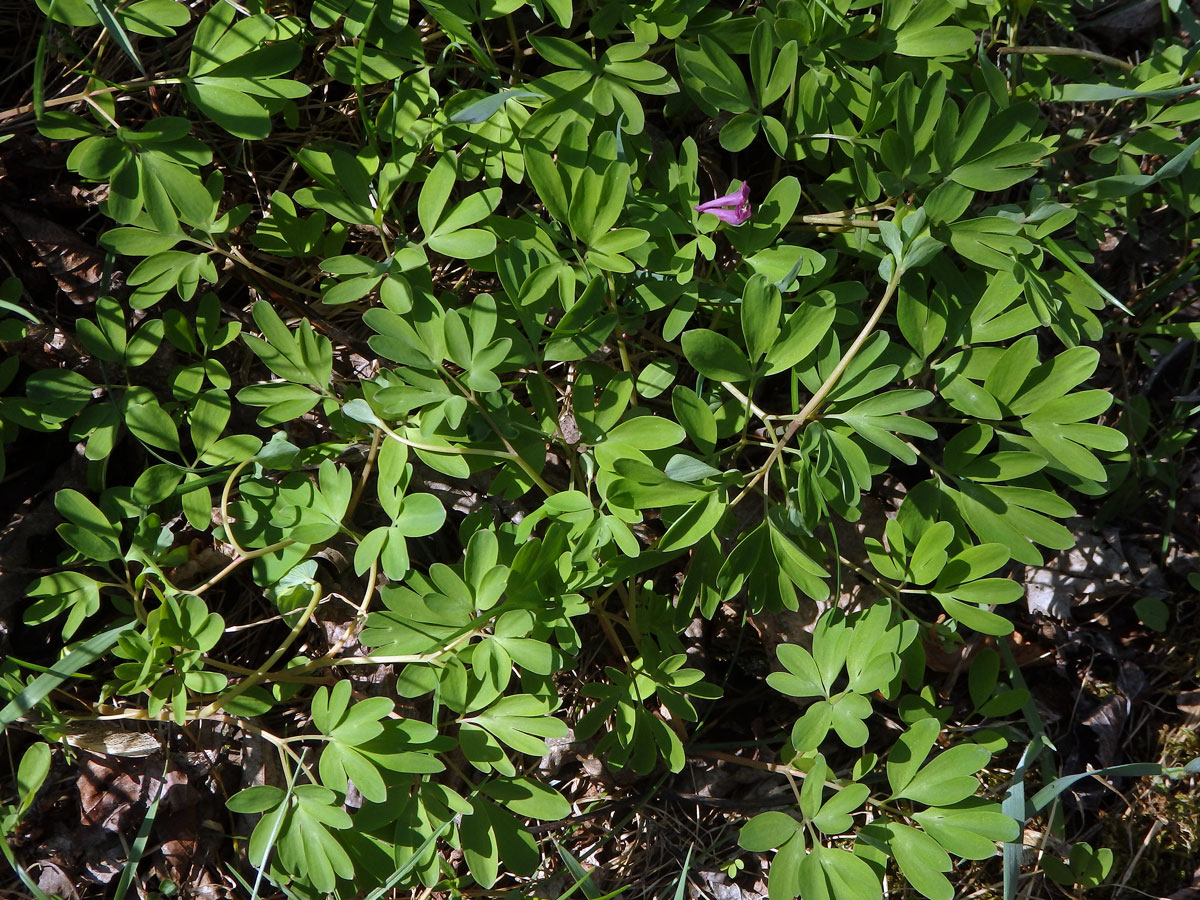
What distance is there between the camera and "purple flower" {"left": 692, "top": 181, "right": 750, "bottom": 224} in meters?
1.96

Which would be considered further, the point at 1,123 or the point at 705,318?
the point at 705,318

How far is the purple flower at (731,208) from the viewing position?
6.43 ft

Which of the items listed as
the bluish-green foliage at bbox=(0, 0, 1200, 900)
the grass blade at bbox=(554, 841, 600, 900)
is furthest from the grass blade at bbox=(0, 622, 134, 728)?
the grass blade at bbox=(554, 841, 600, 900)

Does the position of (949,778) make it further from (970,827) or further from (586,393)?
(586,393)

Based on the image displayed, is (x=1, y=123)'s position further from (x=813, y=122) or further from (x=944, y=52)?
(x=944, y=52)

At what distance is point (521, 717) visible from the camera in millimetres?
A: 1901

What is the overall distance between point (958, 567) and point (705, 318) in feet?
2.90

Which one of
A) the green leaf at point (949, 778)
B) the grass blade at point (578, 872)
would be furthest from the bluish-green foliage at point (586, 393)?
the grass blade at point (578, 872)

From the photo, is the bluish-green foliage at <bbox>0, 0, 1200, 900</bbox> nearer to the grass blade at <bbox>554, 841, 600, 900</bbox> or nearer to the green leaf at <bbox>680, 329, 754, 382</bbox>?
the green leaf at <bbox>680, 329, 754, 382</bbox>

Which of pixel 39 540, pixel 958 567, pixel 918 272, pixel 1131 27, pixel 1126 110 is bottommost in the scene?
pixel 39 540

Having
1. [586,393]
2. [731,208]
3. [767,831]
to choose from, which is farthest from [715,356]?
[767,831]

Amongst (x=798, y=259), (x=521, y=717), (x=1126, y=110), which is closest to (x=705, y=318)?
(x=798, y=259)

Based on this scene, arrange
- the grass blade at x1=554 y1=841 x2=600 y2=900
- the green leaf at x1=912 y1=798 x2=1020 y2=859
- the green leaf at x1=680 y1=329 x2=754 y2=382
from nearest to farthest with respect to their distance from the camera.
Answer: the green leaf at x1=680 y1=329 x2=754 y2=382, the green leaf at x1=912 y1=798 x2=1020 y2=859, the grass blade at x1=554 y1=841 x2=600 y2=900

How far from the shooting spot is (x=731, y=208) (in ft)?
6.50
